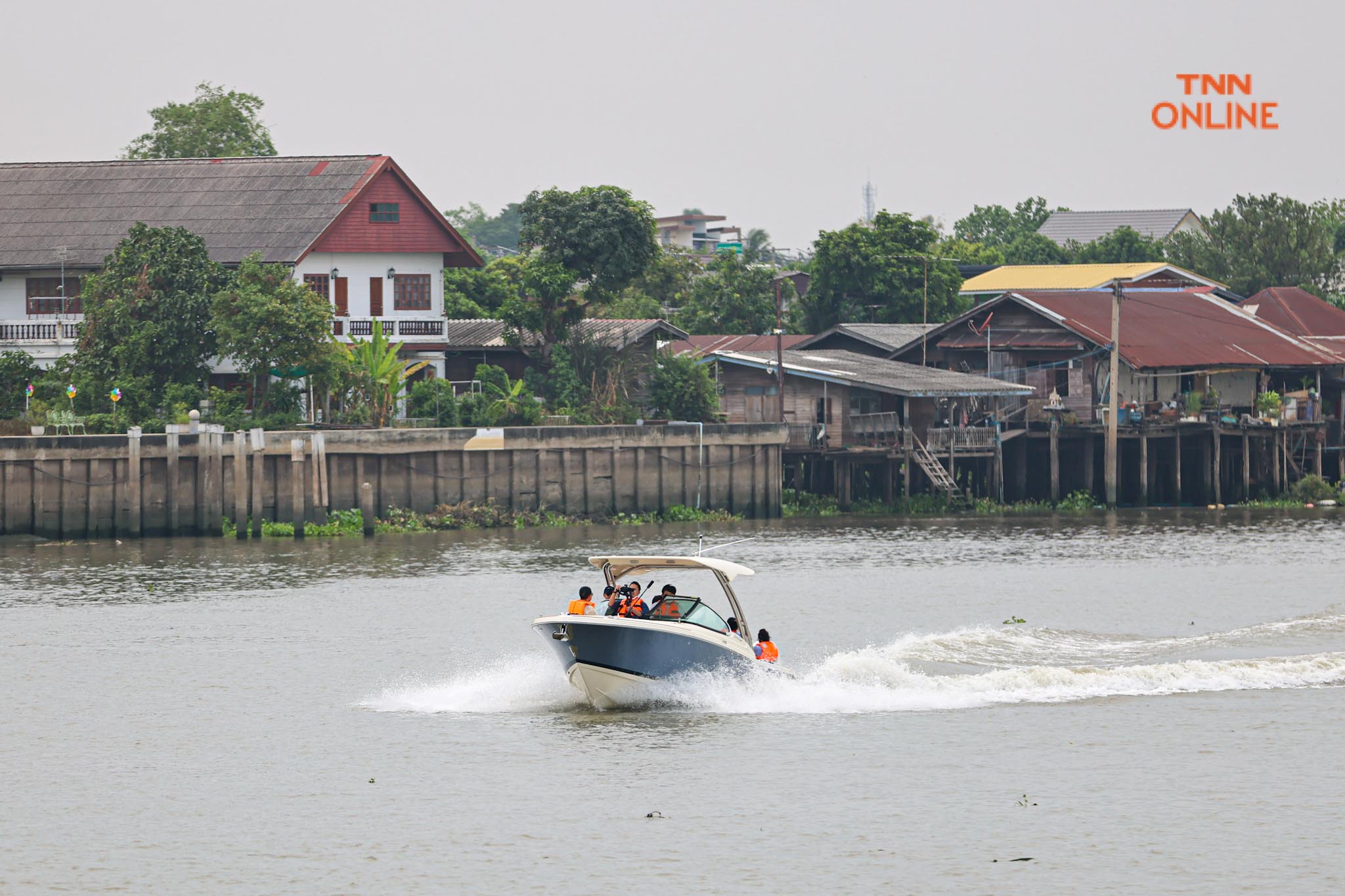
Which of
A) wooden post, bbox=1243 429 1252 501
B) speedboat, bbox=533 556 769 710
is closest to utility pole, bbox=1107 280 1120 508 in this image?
wooden post, bbox=1243 429 1252 501

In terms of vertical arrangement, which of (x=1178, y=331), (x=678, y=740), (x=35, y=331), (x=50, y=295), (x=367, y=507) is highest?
(x=50, y=295)

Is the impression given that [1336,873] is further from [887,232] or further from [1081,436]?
[887,232]

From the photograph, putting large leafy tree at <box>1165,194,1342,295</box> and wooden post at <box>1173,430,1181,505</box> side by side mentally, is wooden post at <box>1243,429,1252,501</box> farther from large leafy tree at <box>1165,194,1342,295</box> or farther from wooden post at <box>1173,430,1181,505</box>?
large leafy tree at <box>1165,194,1342,295</box>

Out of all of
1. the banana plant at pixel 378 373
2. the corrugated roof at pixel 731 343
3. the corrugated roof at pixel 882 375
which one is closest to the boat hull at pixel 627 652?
the banana plant at pixel 378 373

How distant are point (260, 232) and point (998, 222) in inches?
3252

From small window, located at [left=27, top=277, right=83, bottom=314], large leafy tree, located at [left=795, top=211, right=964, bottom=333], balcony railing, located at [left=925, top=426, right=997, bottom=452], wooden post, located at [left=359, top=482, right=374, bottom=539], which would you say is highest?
large leafy tree, located at [left=795, top=211, right=964, bottom=333]

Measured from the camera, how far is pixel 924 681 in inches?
1136

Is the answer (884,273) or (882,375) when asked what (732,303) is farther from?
(882,375)

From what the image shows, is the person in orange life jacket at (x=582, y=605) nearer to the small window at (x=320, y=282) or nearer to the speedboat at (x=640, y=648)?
the speedboat at (x=640, y=648)

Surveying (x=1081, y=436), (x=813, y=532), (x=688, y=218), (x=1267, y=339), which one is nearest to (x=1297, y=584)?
(x=813, y=532)

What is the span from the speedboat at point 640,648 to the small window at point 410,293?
35.8 meters

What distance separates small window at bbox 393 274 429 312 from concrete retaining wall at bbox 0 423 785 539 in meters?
10.5

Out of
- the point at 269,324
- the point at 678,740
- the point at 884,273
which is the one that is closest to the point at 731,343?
the point at 884,273

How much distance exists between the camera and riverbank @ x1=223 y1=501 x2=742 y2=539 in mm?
49219
